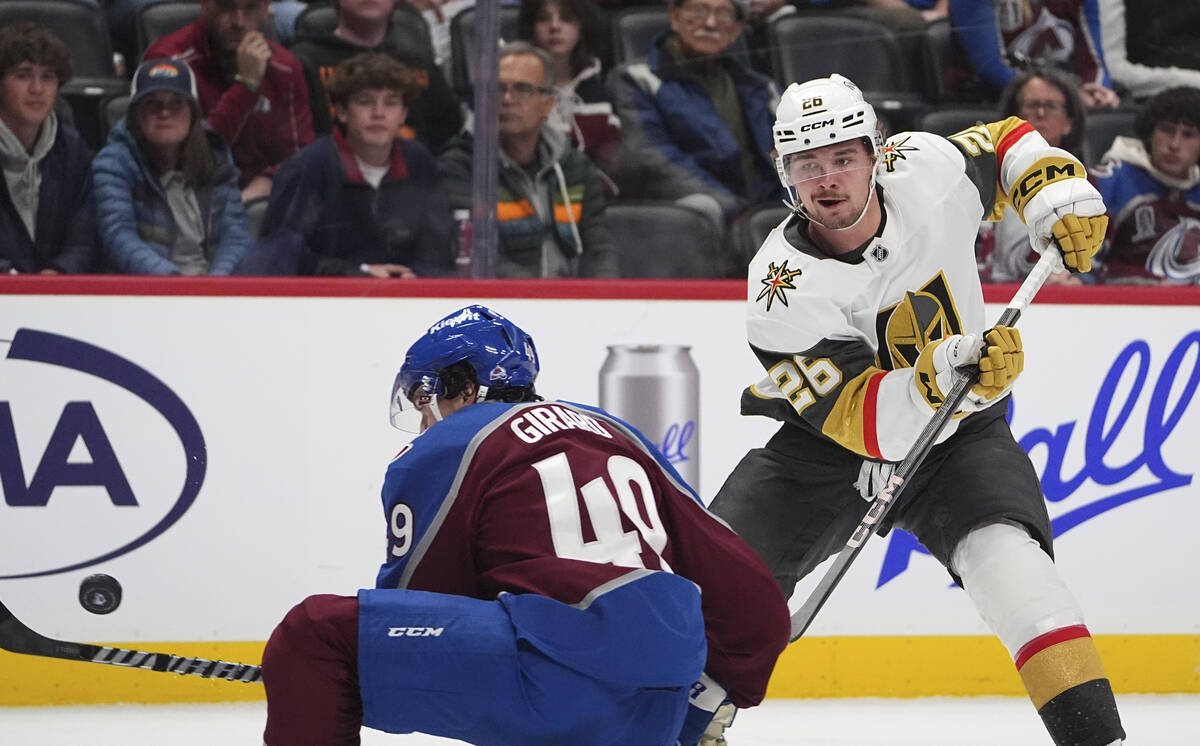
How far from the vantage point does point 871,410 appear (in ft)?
8.20

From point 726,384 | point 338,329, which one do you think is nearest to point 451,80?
point 338,329

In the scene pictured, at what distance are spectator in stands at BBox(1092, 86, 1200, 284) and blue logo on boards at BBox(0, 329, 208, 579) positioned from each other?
2.31 m

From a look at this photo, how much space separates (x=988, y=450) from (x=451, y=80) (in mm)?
1824

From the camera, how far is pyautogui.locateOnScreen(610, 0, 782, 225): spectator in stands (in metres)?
3.90

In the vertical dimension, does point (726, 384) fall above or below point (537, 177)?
below

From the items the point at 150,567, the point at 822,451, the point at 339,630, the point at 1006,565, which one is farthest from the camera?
the point at 150,567

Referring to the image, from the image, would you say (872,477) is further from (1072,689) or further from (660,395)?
(660,395)

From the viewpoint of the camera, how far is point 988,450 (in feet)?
8.61

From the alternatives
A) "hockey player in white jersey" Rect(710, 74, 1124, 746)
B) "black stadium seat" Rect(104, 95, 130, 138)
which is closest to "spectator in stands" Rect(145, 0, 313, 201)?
"black stadium seat" Rect(104, 95, 130, 138)

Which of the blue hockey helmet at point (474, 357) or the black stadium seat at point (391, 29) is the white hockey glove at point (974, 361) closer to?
the blue hockey helmet at point (474, 357)

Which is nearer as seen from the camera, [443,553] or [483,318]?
[443,553]

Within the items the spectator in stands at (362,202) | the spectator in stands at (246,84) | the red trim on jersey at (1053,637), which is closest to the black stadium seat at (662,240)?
the spectator in stands at (362,202)

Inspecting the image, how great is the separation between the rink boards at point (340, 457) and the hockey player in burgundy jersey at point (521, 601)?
1.68 metres

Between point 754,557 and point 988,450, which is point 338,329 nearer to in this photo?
point 988,450
